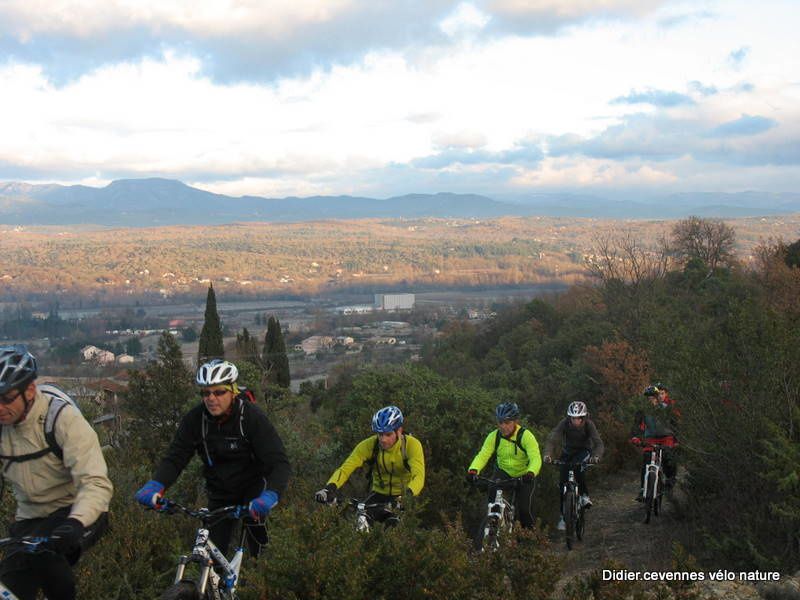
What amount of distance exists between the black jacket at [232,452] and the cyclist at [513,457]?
3.09 m

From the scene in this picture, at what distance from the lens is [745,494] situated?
785 centimetres

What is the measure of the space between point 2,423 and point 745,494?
22.2 ft

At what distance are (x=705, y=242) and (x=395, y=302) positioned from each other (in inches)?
3484

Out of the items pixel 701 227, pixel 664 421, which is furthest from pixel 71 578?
pixel 701 227

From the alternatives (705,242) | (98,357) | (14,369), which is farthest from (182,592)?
(705,242)

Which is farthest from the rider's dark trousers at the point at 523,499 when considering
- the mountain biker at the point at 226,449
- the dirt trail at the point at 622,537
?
the mountain biker at the point at 226,449

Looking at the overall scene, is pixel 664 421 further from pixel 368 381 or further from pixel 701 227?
pixel 701 227

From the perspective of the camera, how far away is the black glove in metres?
3.79

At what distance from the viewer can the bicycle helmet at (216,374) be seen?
496cm

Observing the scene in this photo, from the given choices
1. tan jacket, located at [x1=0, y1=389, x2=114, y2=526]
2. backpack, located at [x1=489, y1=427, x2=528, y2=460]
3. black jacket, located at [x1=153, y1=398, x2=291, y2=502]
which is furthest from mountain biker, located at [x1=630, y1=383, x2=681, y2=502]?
tan jacket, located at [x1=0, y1=389, x2=114, y2=526]

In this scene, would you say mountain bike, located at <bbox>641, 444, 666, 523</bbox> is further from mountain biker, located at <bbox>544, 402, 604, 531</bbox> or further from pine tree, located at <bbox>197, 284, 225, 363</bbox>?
pine tree, located at <bbox>197, 284, 225, 363</bbox>

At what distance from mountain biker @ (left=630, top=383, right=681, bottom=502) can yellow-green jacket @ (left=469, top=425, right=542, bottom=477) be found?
8.54 ft

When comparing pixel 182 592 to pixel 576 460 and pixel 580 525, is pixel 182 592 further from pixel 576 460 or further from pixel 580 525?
pixel 580 525

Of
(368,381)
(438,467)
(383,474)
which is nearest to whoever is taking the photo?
(383,474)
